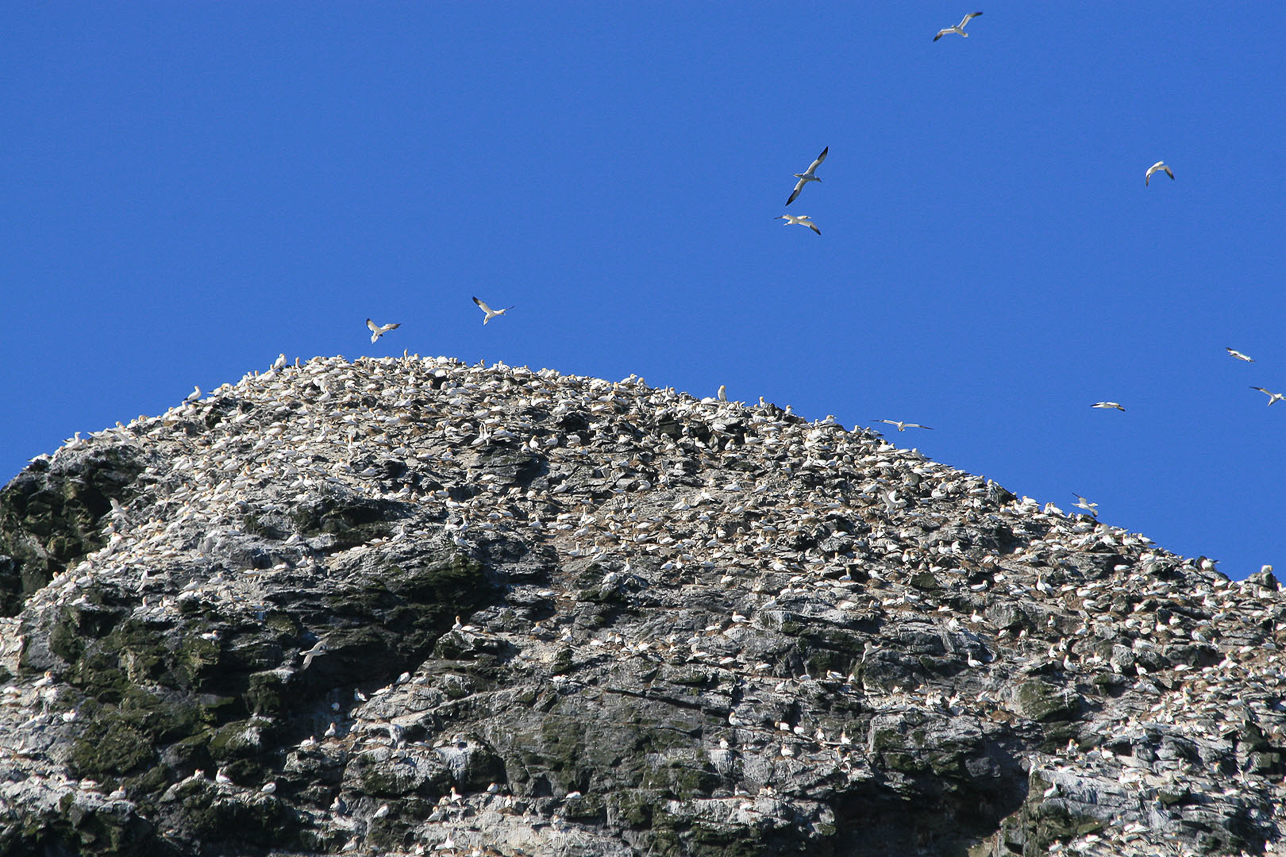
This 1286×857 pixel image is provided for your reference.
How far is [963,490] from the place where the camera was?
1449 inches

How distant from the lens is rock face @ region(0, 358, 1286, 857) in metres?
23.3

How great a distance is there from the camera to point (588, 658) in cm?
2642

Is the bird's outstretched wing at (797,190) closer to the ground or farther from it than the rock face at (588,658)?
farther from it

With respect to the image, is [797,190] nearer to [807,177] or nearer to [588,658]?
[807,177]

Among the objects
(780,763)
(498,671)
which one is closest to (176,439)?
(498,671)

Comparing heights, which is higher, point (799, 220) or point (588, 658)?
point (799, 220)

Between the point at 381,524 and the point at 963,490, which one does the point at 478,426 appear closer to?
the point at 381,524

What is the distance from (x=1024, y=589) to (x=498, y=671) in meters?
13.8

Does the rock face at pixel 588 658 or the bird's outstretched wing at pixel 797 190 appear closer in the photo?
the rock face at pixel 588 658

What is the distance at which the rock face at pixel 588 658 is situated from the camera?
23.3m

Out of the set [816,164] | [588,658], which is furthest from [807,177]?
[588,658]

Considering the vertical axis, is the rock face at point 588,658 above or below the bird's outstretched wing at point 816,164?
Answer: below

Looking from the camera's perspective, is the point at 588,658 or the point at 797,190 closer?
the point at 588,658

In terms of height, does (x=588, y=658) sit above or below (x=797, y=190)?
below
